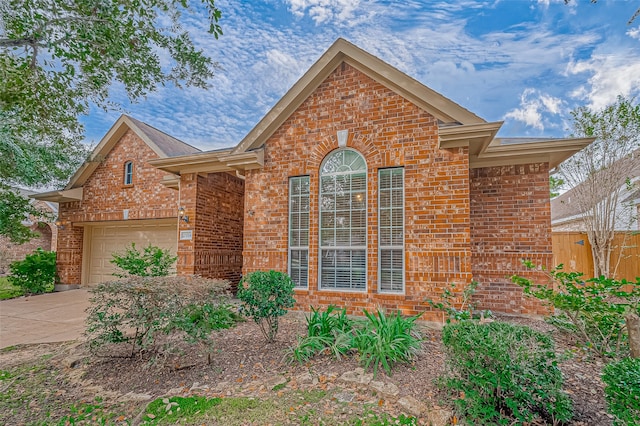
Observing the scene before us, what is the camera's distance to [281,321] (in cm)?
642

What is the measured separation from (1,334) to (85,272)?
21.3ft

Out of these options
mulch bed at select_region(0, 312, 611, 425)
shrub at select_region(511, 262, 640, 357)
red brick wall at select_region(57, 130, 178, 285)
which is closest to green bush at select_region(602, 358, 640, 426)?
mulch bed at select_region(0, 312, 611, 425)

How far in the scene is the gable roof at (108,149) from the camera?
37.1 ft

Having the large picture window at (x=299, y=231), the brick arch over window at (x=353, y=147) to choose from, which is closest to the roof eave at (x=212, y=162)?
the large picture window at (x=299, y=231)

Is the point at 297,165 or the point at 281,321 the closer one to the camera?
the point at 281,321

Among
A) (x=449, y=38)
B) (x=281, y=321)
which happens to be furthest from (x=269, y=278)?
(x=449, y=38)

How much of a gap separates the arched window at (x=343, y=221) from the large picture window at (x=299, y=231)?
0.35 meters

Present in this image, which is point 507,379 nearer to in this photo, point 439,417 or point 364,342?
point 439,417

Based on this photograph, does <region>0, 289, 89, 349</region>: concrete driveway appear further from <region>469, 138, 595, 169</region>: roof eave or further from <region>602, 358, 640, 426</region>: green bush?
<region>469, 138, 595, 169</region>: roof eave

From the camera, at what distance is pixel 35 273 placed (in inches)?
447

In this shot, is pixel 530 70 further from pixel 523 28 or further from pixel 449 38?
pixel 449 38

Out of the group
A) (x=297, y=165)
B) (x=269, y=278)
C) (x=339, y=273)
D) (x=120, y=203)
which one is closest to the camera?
(x=269, y=278)

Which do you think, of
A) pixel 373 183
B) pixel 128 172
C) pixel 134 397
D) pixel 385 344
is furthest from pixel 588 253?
pixel 128 172

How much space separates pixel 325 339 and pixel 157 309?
6.91 ft
